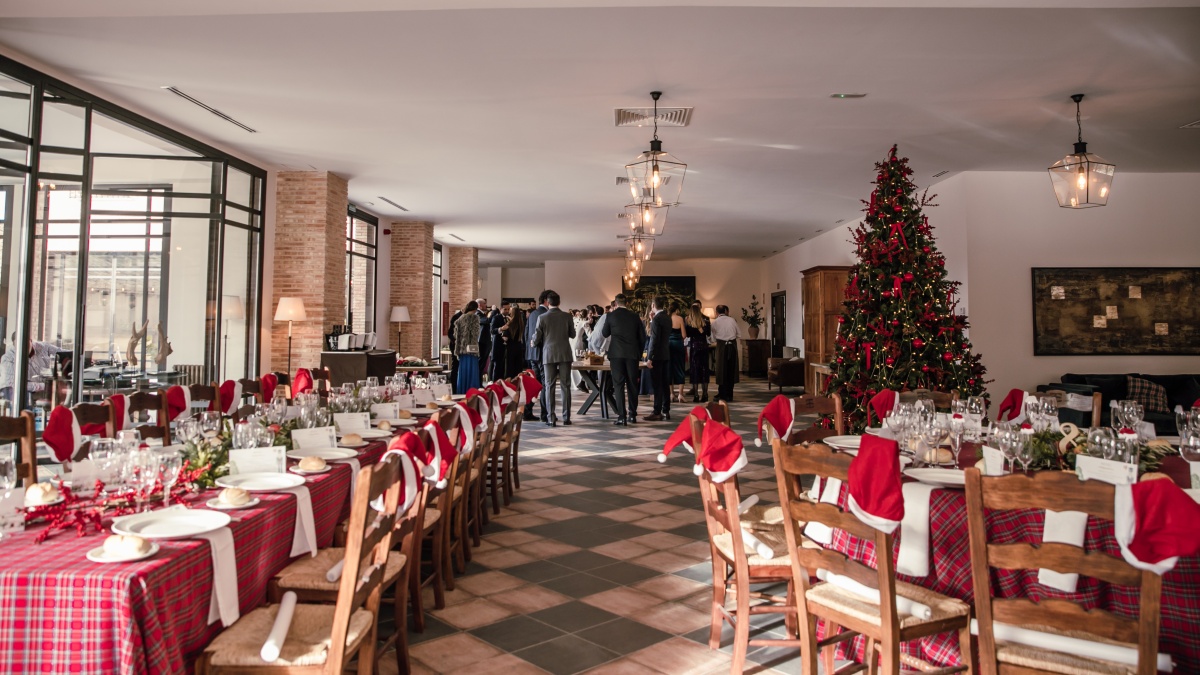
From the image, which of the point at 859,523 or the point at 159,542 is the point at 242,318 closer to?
the point at 159,542

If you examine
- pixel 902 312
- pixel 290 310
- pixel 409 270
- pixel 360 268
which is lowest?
pixel 902 312

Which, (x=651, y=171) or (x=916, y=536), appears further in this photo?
(x=651, y=171)

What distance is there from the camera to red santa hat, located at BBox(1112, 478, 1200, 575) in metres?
1.72

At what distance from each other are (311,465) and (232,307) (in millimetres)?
7218

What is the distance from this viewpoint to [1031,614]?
6.52 feet

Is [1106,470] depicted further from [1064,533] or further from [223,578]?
[223,578]

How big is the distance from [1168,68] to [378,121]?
6856 mm

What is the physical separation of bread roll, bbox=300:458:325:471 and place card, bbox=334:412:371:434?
1.03 meters

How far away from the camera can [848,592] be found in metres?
2.47

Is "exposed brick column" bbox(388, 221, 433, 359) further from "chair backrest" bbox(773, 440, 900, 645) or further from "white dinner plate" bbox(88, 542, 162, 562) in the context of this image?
"white dinner plate" bbox(88, 542, 162, 562)

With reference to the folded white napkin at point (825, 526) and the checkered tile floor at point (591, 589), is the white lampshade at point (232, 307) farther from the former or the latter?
the folded white napkin at point (825, 526)

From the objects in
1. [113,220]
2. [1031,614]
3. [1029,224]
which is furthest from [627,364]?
[1031,614]

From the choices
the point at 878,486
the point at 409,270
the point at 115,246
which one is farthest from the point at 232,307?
the point at 878,486

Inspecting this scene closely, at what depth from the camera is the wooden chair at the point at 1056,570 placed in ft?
5.93
